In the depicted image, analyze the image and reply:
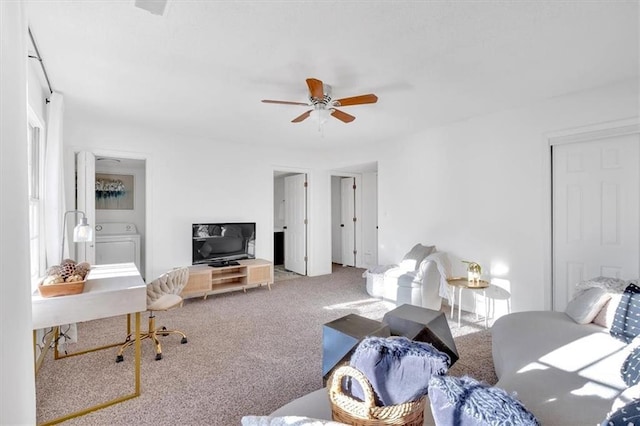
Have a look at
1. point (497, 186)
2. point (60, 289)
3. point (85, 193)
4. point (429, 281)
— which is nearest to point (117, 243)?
point (85, 193)

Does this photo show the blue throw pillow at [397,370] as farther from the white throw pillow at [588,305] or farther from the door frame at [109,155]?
the door frame at [109,155]

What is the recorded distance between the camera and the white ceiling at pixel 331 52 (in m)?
1.82

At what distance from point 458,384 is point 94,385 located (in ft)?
8.60

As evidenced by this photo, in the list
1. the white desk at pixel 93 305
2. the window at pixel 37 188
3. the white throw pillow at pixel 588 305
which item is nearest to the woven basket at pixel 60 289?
the white desk at pixel 93 305

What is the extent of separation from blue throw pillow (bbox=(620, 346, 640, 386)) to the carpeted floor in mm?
939

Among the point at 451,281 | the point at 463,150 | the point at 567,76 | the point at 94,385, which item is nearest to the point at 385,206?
the point at 463,150

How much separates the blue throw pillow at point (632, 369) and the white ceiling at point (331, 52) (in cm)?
192

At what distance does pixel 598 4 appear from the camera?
177cm

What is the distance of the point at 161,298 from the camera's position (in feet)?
9.17

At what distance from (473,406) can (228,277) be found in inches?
168

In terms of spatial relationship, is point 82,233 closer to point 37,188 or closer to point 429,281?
point 37,188

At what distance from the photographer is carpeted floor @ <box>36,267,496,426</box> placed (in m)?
1.96

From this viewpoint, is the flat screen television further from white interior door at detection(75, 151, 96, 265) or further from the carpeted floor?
white interior door at detection(75, 151, 96, 265)

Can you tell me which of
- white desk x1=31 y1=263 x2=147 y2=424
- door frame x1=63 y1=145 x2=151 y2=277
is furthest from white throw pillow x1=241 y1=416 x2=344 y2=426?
door frame x1=63 y1=145 x2=151 y2=277
